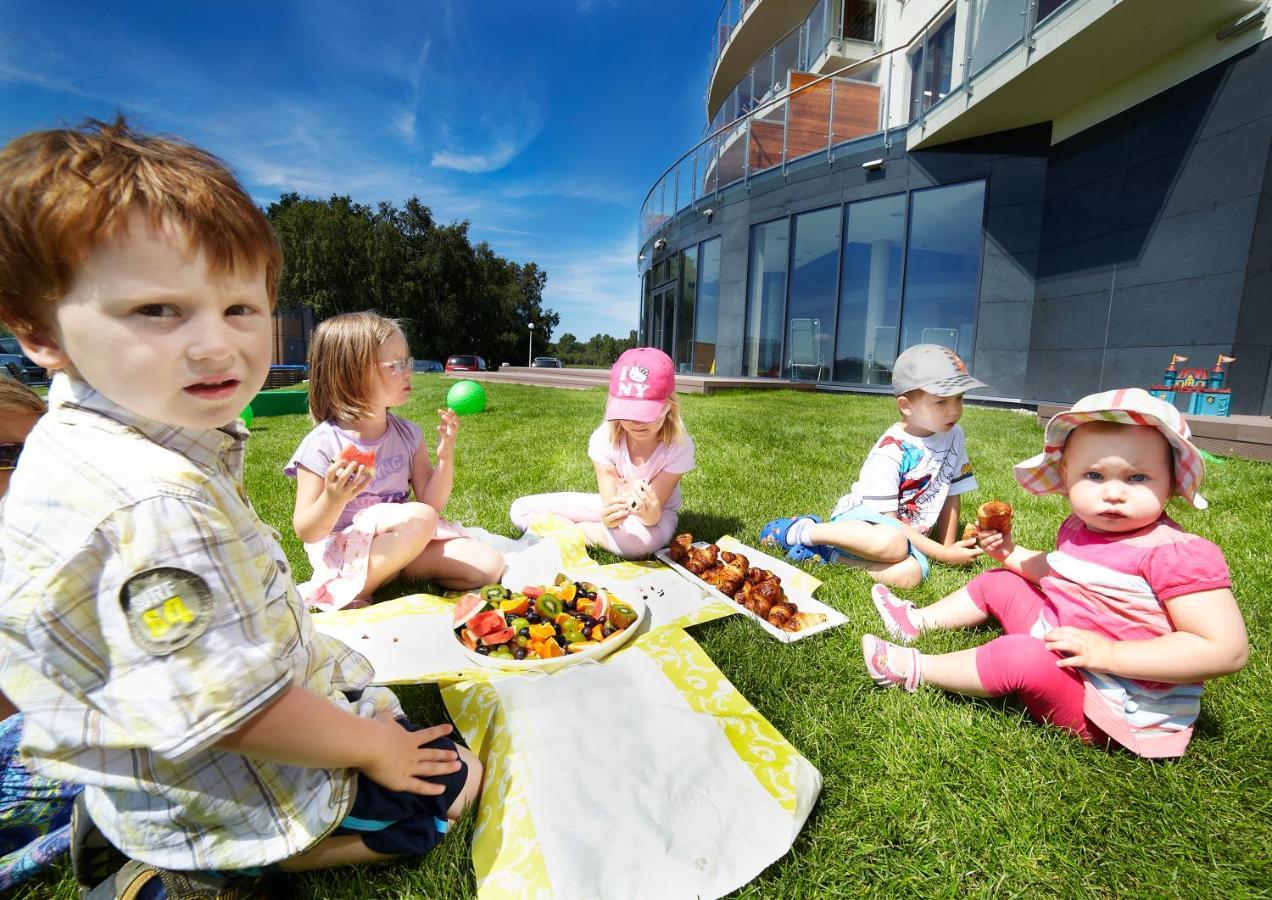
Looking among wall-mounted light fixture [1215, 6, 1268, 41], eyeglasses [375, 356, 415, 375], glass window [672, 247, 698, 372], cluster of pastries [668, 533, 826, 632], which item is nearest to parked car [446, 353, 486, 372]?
glass window [672, 247, 698, 372]

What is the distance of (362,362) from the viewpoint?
8.73ft

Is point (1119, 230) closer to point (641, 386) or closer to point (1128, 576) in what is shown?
point (641, 386)

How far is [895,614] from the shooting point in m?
2.48

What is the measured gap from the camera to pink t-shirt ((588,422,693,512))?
336cm

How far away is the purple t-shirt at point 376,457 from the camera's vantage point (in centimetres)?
265

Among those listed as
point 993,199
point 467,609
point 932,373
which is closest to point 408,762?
point 467,609

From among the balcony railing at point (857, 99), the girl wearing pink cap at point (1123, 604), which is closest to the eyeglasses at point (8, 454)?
the girl wearing pink cap at point (1123, 604)

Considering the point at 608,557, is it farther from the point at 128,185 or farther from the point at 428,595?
the point at 128,185

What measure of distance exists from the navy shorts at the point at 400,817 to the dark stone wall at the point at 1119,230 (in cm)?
1070

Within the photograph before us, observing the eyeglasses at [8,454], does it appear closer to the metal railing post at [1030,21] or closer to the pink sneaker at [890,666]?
the pink sneaker at [890,666]

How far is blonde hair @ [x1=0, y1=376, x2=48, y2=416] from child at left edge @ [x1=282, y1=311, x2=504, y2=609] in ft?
2.75

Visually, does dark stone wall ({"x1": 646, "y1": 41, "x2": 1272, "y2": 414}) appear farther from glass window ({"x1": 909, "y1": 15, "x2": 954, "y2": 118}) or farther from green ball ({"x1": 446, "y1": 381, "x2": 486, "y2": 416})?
green ball ({"x1": 446, "y1": 381, "x2": 486, "y2": 416})

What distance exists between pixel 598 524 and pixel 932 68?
A: 12.9m

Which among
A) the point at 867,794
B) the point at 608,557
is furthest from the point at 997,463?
the point at 867,794
